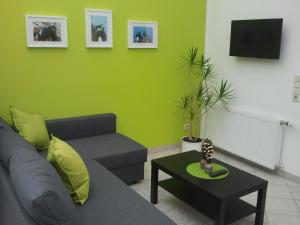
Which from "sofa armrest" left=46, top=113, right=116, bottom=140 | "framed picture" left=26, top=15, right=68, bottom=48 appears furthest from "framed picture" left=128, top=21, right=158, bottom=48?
"sofa armrest" left=46, top=113, right=116, bottom=140

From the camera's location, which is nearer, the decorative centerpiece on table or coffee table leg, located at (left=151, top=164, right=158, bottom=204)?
the decorative centerpiece on table

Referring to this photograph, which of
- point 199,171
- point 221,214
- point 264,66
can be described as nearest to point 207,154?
point 199,171

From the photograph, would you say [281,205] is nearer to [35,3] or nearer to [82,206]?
[82,206]

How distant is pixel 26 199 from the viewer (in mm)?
1532

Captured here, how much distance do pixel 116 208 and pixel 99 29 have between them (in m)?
2.30

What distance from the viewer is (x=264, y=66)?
3846 mm

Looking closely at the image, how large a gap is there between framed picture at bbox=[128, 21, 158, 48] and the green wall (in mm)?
68

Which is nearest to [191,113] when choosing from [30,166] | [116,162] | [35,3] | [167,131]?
[167,131]

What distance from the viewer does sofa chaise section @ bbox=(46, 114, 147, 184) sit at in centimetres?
320

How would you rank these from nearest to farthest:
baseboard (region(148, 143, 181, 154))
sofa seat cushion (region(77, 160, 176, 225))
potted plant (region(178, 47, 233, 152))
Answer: sofa seat cushion (region(77, 160, 176, 225)), potted plant (region(178, 47, 233, 152)), baseboard (region(148, 143, 181, 154))

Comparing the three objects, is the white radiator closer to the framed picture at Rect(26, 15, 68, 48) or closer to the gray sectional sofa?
the gray sectional sofa

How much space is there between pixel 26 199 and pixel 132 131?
2.75 meters

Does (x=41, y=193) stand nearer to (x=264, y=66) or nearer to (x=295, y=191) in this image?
(x=295, y=191)

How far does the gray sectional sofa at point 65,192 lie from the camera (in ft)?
5.14
